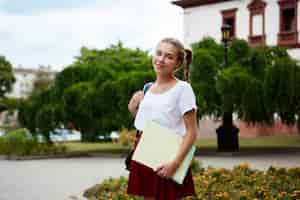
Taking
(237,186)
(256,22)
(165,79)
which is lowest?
(237,186)

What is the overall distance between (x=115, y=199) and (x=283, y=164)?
1054cm

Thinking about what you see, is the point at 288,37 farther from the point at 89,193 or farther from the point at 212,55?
the point at 89,193

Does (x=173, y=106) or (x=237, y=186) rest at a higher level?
(x=173, y=106)

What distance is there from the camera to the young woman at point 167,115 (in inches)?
175

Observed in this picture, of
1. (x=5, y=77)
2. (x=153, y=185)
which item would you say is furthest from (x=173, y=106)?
(x=5, y=77)

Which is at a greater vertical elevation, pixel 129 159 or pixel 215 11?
pixel 215 11

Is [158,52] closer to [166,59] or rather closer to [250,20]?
[166,59]

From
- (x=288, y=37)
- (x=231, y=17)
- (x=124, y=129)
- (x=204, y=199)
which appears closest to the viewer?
(x=204, y=199)

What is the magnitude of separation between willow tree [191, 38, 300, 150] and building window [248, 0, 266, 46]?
1431cm

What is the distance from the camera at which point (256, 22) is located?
41000 mm

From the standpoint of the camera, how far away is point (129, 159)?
4852mm

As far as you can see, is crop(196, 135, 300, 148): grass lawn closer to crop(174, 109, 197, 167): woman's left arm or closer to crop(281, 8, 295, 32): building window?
crop(281, 8, 295, 32): building window

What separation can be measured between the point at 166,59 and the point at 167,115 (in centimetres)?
39

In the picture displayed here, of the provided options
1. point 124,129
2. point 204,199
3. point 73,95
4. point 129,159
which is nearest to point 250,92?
point 124,129
